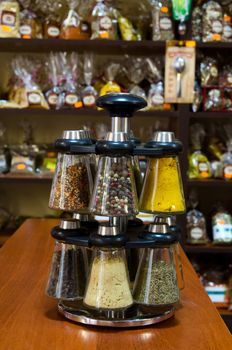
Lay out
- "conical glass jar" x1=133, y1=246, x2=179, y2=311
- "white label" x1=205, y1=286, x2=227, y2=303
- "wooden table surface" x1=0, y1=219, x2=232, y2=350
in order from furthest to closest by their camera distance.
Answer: "white label" x1=205, y1=286, x2=227, y2=303 < "conical glass jar" x1=133, y1=246, x2=179, y2=311 < "wooden table surface" x1=0, y1=219, x2=232, y2=350

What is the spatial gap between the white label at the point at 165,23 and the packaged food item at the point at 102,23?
26 centimetres

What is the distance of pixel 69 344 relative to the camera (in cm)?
90

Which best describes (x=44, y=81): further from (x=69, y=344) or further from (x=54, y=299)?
(x=69, y=344)

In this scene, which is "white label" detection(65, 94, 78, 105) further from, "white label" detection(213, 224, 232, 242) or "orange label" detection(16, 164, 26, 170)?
"white label" detection(213, 224, 232, 242)

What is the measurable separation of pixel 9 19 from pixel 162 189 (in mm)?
1915

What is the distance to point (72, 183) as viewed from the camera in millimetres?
1055

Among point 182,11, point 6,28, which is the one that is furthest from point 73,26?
point 182,11

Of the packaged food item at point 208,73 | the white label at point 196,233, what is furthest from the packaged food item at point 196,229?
the packaged food item at point 208,73

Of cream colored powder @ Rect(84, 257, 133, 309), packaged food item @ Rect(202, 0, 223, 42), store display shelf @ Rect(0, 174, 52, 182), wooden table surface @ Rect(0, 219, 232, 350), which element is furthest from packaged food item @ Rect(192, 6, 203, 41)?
cream colored powder @ Rect(84, 257, 133, 309)

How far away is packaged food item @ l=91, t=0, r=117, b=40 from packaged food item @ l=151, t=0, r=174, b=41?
23cm

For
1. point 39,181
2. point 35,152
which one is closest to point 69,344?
point 39,181

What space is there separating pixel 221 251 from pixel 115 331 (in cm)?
183

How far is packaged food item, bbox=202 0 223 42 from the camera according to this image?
2.66m

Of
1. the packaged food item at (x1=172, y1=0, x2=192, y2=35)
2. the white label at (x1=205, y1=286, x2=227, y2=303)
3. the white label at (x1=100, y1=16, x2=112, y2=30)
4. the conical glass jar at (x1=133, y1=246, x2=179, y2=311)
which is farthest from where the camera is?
the white label at (x1=205, y1=286, x2=227, y2=303)
